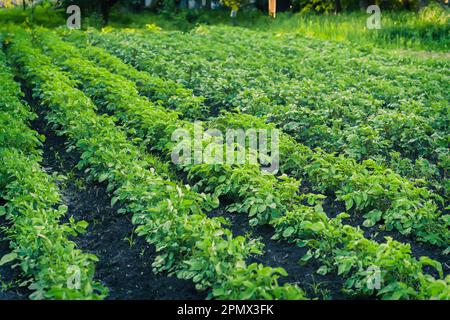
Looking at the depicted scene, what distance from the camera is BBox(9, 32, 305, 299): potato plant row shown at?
4.69 m

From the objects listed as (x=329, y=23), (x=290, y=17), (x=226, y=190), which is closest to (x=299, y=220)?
(x=226, y=190)

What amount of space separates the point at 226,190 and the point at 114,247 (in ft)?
3.96

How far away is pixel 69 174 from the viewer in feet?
25.2

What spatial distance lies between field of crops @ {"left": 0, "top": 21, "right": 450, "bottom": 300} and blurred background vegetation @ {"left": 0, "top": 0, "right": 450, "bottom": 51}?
5.45 meters

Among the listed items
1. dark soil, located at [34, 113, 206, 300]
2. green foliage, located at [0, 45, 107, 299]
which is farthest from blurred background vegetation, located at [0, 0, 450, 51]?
green foliage, located at [0, 45, 107, 299]

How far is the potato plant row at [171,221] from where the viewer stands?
185 inches

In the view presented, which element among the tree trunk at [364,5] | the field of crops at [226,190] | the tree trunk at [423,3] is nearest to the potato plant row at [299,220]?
the field of crops at [226,190]

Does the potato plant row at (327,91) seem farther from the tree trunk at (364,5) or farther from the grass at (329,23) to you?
the tree trunk at (364,5)

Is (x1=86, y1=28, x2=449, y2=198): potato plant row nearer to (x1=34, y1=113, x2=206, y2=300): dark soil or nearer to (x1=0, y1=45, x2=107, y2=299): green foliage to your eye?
(x1=34, y1=113, x2=206, y2=300): dark soil

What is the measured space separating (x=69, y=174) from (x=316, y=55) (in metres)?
7.88

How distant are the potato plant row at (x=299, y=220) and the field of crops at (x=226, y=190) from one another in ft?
0.06

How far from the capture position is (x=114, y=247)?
6129mm
